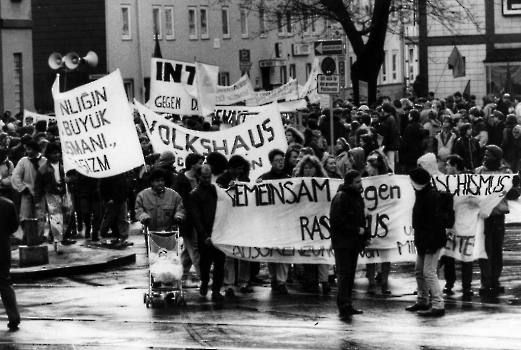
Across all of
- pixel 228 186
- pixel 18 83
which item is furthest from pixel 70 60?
pixel 228 186

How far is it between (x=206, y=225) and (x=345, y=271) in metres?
2.31

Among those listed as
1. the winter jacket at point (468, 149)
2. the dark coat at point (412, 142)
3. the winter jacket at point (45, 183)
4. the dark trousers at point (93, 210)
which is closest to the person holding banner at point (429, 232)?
the winter jacket at point (45, 183)

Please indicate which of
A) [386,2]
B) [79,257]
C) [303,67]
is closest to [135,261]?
[79,257]

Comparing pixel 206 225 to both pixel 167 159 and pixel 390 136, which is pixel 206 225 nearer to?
pixel 167 159

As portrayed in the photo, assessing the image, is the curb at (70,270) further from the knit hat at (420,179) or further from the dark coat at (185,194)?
the knit hat at (420,179)

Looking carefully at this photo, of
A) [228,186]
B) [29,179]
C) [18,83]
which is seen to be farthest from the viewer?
[18,83]

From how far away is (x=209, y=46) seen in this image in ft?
223

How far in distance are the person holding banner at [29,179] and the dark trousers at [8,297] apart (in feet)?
22.9

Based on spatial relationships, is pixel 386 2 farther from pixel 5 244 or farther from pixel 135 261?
pixel 5 244

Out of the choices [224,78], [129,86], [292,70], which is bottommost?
[129,86]

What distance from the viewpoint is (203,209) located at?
667 inches

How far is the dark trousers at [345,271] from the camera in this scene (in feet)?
50.0

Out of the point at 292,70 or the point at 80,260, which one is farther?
the point at 292,70

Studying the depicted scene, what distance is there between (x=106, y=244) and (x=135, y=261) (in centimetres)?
195
